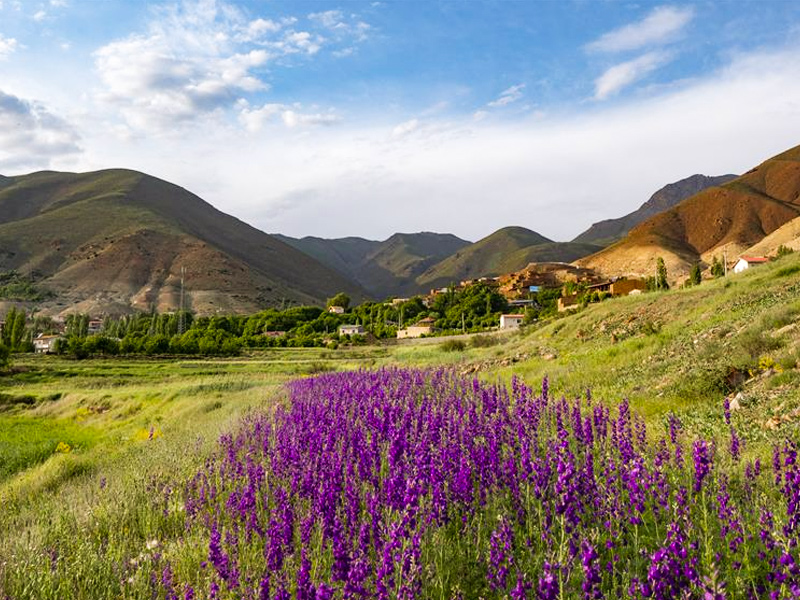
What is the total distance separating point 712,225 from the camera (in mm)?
119500

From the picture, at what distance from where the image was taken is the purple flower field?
104 inches

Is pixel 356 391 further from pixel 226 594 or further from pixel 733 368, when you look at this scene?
pixel 733 368

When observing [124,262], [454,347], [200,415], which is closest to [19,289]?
[124,262]

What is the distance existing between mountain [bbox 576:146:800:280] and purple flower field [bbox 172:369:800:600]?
105067 mm

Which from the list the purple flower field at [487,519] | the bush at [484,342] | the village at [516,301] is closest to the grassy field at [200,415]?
the purple flower field at [487,519]

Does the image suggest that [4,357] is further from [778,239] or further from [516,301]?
[778,239]

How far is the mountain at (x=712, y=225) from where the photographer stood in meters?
109

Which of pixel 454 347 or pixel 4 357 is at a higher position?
pixel 4 357

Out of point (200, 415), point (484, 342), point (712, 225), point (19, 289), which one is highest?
point (712, 225)

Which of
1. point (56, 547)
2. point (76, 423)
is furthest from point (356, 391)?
point (76, 423)

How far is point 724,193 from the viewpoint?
12875cm

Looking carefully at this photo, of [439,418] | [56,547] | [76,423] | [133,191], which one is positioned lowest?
[76,423]

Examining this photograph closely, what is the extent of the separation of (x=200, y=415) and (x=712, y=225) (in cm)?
12845

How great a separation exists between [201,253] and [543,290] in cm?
8788
